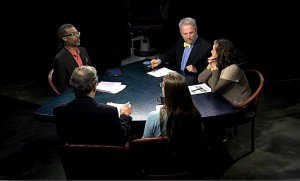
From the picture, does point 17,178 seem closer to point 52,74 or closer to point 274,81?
point 52,74

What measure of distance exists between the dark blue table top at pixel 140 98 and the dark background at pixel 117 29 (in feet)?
9.86

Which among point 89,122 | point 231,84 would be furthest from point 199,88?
point 89,122

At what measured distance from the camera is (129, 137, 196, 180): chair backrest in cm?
231

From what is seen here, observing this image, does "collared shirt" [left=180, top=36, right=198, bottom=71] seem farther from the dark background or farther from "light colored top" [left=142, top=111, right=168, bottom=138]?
the dark background

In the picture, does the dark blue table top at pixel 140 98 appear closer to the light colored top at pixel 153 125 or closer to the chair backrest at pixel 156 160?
the light colored top at pixel 153 125

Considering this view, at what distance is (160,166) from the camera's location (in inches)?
95.6

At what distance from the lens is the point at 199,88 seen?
347cm

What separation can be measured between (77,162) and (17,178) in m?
1.62

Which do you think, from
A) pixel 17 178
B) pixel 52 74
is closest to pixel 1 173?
pixel 17 178

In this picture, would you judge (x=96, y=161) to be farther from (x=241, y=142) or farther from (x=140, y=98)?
(x=241, y=142)

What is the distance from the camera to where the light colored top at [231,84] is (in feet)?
11.0

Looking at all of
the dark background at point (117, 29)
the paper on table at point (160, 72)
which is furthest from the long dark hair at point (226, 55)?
the dark background at point (117, 29)

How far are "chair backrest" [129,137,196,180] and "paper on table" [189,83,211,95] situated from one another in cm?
112

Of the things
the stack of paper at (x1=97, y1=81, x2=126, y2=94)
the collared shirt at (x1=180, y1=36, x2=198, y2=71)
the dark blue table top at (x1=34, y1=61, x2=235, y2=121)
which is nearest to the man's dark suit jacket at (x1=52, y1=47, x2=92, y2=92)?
the dark blue table top at (x1=34, y1=61, x2=235, y2=121)
